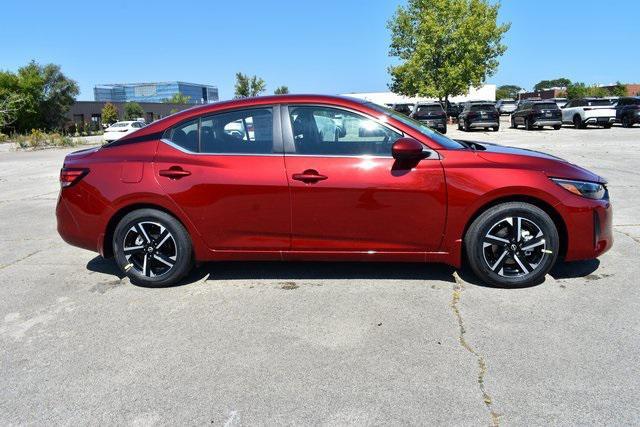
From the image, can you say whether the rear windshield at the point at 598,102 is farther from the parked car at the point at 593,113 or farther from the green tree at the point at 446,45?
the green tree at the point at 446,45

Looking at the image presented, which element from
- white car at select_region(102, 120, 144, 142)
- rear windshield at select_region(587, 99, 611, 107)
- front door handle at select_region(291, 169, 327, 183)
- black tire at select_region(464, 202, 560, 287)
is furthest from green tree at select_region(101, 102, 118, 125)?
black tire at select_region(464, 202, 560, 287)

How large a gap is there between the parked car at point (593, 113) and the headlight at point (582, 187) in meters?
27.6

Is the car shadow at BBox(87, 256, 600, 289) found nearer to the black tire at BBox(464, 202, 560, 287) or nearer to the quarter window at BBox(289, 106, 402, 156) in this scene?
the black tire at BBox(464, 202, 560, 287)

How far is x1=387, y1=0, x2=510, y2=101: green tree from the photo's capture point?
46.0 m

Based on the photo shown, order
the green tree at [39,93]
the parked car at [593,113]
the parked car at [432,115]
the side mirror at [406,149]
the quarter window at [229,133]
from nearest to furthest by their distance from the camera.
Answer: the side mirror at [406,149]
the quarter window at [229,133]
the parked car at [432,115]
the parked car at [593,113]
the green tree at [39,93]

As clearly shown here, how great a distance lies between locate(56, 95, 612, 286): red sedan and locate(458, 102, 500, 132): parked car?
1044 inches

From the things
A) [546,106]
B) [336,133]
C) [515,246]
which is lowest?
[515,246]

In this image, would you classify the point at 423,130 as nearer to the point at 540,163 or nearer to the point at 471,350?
the point at 540,163

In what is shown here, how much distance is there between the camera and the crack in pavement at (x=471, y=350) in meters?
2.68

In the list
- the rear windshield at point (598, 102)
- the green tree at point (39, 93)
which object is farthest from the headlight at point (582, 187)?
the green tree at point (39, 93)

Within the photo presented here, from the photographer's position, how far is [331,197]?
4223 millimetres

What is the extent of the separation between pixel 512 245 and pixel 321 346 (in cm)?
189

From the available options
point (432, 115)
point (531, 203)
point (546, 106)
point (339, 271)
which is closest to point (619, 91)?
point (546, 106)

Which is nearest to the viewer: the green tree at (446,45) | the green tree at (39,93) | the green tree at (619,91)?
the green tree at (446,45)
